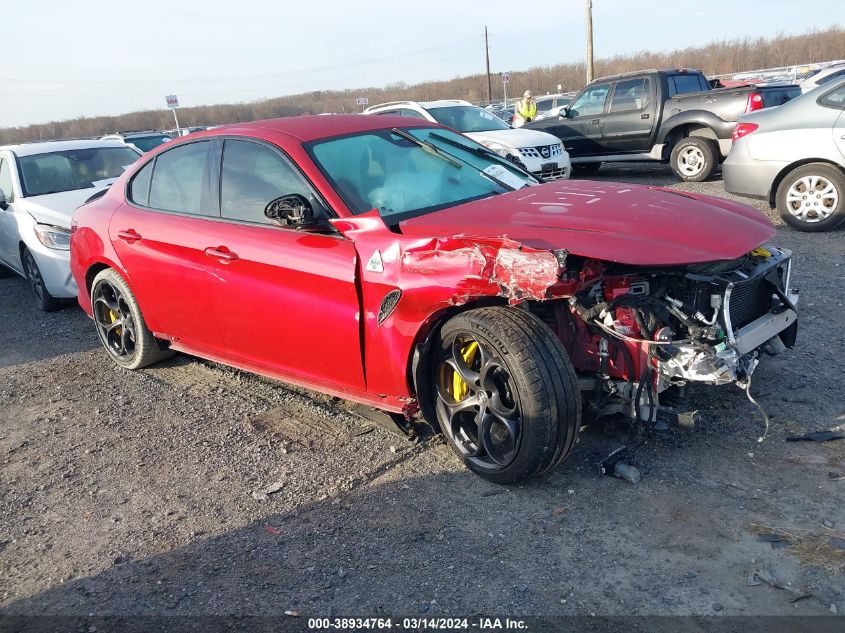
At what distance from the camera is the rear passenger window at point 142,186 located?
16.1 ft

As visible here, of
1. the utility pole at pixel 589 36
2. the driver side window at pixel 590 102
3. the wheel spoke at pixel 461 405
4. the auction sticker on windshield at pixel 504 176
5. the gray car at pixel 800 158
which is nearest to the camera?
the wheel spoke at pixel 461 405

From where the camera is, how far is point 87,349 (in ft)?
19.9

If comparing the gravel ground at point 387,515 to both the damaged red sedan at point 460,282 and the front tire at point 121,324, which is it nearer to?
the damaged red sedan at point 460,282

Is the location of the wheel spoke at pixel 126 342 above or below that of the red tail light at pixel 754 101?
below

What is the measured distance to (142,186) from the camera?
497 centimetres

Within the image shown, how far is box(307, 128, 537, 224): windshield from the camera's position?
3750 mm

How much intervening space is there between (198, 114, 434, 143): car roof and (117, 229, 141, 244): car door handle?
79 cm

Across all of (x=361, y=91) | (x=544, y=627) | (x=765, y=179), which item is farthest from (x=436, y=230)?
(x=361, y=91)

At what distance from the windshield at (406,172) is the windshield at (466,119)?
7331mm

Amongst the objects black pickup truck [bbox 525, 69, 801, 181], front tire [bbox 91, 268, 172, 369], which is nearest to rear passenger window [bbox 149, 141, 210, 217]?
front tire [bbox 91, 268, 172, 369]

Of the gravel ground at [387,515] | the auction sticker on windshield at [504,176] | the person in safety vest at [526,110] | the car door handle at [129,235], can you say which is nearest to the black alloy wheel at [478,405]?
the gravel ground at [387,515]

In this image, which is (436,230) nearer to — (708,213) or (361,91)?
(708,213)

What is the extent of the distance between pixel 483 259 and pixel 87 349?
14.5 feet

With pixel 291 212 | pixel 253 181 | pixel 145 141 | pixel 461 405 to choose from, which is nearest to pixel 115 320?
pixel 253 181
